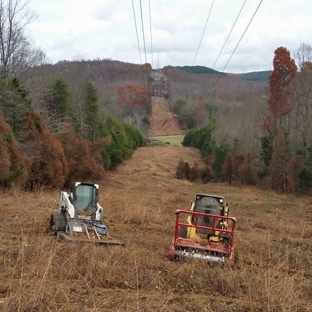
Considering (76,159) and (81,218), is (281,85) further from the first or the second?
(81,218)

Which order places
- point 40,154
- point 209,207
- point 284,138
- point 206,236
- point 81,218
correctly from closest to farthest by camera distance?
point 206,236
point 209,207
point 81,218
point 40,154
point 284,138

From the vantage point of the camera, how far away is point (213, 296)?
693 centimetres

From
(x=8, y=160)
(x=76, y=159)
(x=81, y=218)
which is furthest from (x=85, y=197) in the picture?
(x=76, y=159)

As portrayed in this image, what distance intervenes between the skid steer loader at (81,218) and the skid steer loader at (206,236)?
1765 mm

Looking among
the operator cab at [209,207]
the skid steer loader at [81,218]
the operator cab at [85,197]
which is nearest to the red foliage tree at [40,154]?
the skid steer loader at [81,218]

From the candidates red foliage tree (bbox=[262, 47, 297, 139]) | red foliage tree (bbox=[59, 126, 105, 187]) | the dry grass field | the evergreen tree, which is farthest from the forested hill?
the evergreen tree

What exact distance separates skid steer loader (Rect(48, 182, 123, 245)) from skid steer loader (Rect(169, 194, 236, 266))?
1.77 metres

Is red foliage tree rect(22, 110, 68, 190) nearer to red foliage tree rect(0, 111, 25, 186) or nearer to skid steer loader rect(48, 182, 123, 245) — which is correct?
red foliage tree rect(0, 111, 25, 186)

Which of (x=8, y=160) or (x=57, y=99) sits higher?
(x=57, y=99)

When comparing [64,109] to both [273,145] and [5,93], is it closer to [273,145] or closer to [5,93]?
[5,93]

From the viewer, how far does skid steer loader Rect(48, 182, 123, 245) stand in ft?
38.9

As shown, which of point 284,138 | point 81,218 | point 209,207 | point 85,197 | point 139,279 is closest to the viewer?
point 139,279

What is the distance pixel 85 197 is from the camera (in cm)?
1384

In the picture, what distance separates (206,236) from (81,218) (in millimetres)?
3849
